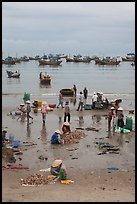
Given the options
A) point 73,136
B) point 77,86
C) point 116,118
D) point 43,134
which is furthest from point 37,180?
point 77,86

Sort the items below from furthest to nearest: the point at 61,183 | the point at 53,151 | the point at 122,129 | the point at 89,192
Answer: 1. the point at 122,129
2. the point at 53,151
3. the point at 61,183
4. the point at 89,192

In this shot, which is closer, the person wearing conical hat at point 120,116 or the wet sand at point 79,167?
the wet sand at point 79,167

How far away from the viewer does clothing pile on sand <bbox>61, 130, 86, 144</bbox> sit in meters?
15.4

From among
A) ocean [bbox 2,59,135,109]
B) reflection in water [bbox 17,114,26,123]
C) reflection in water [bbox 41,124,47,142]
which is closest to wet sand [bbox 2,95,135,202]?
reflection in water [bbox 41,124,47,142]

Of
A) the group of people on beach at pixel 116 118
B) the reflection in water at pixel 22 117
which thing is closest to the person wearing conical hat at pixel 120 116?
the group of people on beach at pixel 116 118

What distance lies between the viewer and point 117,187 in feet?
34.2

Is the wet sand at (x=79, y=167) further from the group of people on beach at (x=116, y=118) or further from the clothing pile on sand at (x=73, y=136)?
the group of people on beach at (x=116, y=118)

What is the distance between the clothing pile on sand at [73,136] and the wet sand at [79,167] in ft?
0.89

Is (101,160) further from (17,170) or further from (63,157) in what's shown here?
(17,170)

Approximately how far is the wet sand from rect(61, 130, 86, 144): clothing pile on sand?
0.89ft

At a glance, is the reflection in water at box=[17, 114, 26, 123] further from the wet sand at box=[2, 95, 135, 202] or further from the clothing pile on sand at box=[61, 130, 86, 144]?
the clothing pile on sand at box=[61, 130, 86, 144]

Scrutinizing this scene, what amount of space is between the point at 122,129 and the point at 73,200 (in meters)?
8.20

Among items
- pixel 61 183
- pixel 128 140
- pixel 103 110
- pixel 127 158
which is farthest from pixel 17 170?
pixel 103 110

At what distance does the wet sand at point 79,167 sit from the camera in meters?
9.63
